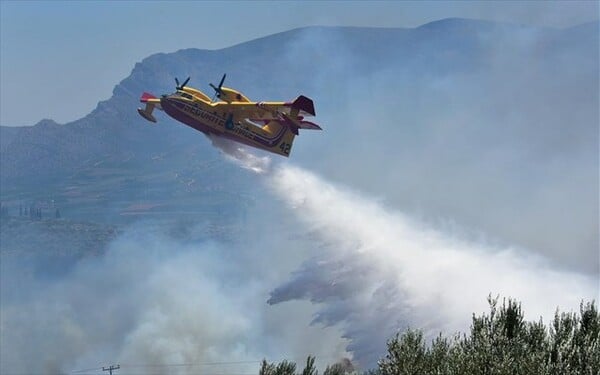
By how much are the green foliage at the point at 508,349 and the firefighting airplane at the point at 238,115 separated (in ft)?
147

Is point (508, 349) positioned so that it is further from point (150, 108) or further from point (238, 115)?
point (150, 108)

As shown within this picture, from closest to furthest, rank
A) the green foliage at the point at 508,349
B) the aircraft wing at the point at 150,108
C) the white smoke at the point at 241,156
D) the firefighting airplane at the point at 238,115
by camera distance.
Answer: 1. the green foliage at the point at 508,349
2. the firefighting airplane at the point at 238,115
3. the white smoke at the point at 241,156
4. the aircraft wing at the point at 150,108

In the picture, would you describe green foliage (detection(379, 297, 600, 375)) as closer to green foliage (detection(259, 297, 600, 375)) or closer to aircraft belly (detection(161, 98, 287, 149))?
green foliage (detection(259, 297, 600, 375))

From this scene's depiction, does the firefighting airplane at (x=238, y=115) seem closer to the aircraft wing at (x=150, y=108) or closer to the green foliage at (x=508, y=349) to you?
the aircraft wing at (x=150, y=108)

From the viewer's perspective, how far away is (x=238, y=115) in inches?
3253

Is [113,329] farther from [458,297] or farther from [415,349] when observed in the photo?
[415,349]

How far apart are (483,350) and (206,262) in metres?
149

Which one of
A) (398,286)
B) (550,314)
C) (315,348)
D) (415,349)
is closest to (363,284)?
(398,286)

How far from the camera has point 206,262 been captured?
181250 millimetres

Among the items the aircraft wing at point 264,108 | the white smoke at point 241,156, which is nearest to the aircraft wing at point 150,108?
the white smoke at point 241,156

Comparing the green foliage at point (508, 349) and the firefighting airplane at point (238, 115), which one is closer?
the green foliage at point (508, 349)

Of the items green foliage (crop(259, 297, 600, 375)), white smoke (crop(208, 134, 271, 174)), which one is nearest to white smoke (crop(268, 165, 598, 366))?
white smoke (crop(208, 134, 271, 174))

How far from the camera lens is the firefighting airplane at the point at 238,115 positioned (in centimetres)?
8169

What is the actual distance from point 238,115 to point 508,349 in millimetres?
49431
